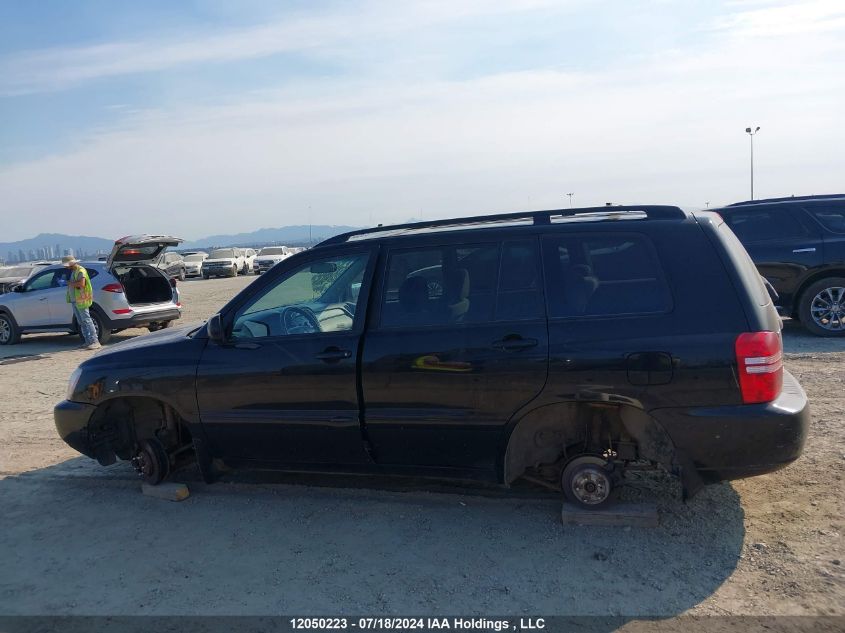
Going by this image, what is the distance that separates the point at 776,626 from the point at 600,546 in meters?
1.02

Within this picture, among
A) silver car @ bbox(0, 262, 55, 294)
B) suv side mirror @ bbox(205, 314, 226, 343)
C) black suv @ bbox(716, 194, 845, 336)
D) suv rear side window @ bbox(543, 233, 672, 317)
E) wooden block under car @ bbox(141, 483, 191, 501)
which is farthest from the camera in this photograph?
silver car @ bbox(0, 262, 55, 294)

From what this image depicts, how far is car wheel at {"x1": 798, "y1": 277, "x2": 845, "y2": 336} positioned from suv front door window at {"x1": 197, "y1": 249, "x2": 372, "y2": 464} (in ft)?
24.4

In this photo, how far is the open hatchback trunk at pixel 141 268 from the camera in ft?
39.6

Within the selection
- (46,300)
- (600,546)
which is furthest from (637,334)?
(46,300)

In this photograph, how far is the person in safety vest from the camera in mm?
12250

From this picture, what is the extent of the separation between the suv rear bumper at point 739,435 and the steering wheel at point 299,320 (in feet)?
7.38

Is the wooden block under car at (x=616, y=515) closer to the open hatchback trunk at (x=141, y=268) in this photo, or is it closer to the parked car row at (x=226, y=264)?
the open hatchback trunk at (x=141, y=268)

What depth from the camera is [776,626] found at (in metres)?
3.17

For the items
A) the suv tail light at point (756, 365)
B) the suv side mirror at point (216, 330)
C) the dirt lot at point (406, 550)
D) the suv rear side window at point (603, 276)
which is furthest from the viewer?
the suv side mirror at point (216, 330)

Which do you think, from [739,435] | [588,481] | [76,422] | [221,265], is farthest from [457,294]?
[221,265]

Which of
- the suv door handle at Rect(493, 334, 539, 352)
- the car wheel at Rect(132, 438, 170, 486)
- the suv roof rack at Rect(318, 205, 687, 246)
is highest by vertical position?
the suv roof rack at Rect(318, 205, 687, 246)

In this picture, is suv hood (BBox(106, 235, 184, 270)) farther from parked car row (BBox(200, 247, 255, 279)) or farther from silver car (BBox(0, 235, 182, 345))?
parked car row (BBox(200, 247, 255, 279))

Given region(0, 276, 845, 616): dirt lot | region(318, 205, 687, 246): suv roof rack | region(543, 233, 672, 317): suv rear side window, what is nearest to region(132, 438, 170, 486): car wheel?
region(0, 276, 845, 616): dirt lot

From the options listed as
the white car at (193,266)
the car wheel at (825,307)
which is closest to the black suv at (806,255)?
the car wheel at (825,307)
